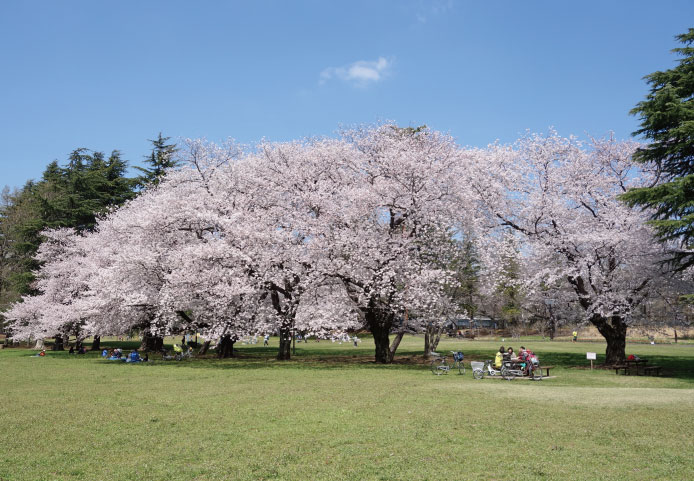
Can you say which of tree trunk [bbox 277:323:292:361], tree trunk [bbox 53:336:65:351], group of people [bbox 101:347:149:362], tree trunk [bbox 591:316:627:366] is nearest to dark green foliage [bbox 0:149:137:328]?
tree trunk [bbox 53:336:65:351]

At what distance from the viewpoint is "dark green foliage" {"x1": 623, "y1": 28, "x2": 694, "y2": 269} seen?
22.2 m

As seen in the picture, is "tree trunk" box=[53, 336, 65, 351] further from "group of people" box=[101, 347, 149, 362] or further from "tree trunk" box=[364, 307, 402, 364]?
"tree trunk" box=[364, 307, 402, 364]

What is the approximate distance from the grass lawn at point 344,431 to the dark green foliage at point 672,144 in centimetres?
758

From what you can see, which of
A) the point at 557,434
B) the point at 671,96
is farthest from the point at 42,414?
the point at 671,96

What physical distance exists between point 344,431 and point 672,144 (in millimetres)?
22068

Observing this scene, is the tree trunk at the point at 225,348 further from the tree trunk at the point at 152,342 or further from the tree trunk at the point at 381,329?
the tree trunk at the point at 381,329

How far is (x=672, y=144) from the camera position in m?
24.6

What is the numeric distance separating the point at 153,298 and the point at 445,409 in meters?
25.0

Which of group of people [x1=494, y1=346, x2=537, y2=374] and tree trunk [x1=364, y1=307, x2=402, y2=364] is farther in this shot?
tree trunk [x1=364, y1=307, x2=402, y2=364]

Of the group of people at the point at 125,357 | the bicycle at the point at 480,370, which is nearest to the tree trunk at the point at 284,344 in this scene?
the group of people at the point at 125,357

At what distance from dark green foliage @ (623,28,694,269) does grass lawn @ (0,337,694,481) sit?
7577mm

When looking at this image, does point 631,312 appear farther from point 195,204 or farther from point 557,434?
point 195,204

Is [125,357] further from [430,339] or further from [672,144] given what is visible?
[672,144]

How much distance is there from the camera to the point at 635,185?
104ft
